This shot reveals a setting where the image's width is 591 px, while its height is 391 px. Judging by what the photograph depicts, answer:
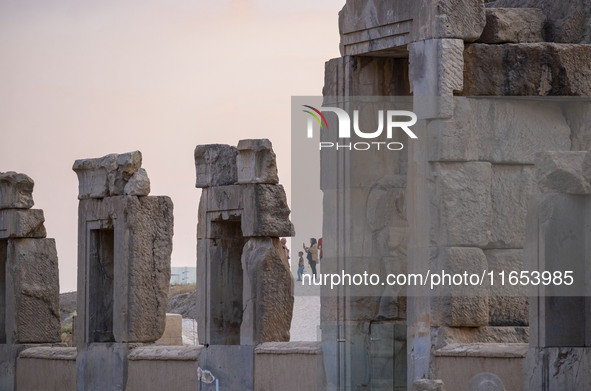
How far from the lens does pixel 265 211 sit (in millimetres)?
19688

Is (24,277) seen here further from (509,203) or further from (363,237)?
(509,203)

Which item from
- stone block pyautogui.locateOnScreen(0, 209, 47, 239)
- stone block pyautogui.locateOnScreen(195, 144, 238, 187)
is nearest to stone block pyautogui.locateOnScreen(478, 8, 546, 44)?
stone block pyautogui.locateOnScreen(195, 144, 238, 187)

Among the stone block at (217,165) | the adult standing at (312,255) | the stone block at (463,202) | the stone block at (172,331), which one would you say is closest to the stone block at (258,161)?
the stone block at (217,165)

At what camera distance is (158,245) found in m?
21.6

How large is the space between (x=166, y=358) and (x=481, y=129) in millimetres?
5502

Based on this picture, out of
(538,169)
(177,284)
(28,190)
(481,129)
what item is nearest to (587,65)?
(481,129)

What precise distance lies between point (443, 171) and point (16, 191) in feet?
31.1

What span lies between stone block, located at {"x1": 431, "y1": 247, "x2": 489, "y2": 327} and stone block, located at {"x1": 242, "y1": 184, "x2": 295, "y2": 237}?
353 cm

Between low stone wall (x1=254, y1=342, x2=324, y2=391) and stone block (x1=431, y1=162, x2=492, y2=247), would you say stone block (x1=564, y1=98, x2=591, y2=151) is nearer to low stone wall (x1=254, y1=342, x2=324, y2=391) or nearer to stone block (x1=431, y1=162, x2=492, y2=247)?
stone block (x1=431, y1=162, x2=492, y2=247)

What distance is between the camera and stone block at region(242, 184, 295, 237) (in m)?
19.7

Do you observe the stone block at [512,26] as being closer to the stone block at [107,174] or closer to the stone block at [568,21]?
the stone block at [568,21]

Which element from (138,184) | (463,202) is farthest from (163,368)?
(463,202)

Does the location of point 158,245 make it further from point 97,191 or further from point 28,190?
point 28,190

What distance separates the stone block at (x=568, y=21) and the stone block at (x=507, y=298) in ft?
7.15
